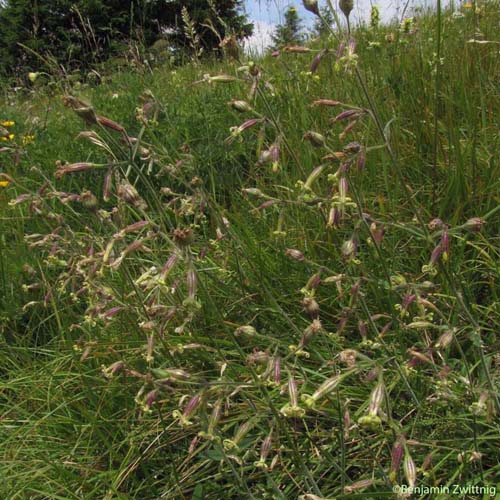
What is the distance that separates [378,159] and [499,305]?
Answer: 1.05 meters

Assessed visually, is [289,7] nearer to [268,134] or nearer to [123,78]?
[268,134]

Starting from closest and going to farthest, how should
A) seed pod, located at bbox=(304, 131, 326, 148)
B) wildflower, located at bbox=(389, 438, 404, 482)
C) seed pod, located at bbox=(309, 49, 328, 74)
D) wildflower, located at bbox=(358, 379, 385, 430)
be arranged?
wildflower, located at bbox=(358, 379, 385, 430) → wildflower, located at bbox=(389, 438, 404, 482) → seed pod, located at bbox=(304, 131, 326, 148) → seed pod, located at bbox=(309, 49, 328, 74)

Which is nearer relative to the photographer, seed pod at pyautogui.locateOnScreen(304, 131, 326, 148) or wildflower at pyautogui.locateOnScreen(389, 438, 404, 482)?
wildflower at pyautogui.locateOnScreen(389, 438, 404, 482)

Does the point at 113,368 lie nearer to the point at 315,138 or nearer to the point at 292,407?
the point at 292,407

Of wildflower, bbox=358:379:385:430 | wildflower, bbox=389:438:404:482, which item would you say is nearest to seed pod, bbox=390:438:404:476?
wildflower, bbox=389:438:404:482

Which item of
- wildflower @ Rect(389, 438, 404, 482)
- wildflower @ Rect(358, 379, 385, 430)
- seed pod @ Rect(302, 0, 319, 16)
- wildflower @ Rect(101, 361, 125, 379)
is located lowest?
wildflower @ Rect(389, 438, 404, 482)

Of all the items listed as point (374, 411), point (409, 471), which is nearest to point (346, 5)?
point (374, 411)

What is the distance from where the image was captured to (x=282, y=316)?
2002mm

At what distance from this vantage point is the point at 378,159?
270 cm

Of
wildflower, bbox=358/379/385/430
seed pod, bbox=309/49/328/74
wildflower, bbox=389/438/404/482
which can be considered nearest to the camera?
wildflower, bbox=358/379/385/430

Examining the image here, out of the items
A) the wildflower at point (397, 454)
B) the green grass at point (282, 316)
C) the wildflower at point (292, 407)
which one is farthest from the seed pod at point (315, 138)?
the wildflower at point (397, 454)

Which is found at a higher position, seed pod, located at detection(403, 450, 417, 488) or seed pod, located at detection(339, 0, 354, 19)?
seed pod, located at detection(339, 0, 354, 19)

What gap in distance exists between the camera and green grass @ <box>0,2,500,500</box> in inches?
52.7

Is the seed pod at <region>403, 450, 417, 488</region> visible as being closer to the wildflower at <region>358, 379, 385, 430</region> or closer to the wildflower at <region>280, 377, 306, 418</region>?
the wildflower at <region>358, 379, 385, 430</region>
